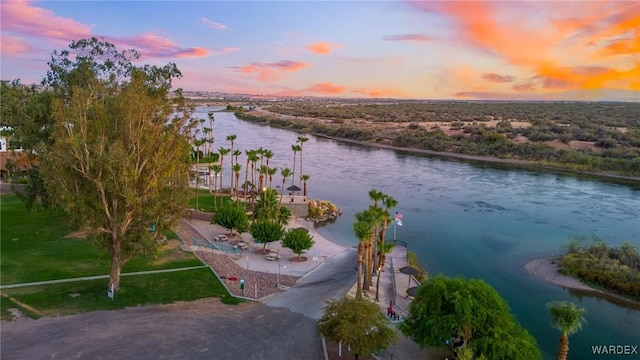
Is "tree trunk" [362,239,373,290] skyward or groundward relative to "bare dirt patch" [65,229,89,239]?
skyward

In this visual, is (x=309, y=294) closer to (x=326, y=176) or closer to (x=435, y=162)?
(x=326, y=176)

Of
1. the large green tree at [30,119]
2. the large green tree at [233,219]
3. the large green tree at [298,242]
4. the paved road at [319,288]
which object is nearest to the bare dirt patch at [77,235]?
the large green tree at [30,119]

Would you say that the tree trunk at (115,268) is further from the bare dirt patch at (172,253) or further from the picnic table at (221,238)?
the picnic table at (221,238)

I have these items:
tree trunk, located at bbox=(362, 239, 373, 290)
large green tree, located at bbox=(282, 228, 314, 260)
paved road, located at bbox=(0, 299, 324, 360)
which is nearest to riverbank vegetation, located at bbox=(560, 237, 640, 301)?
tree trunk, located at bbox=(362, 239, 373, 290)

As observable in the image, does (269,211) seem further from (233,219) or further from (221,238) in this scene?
(221,238)

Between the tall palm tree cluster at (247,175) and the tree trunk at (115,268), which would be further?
the tall palm tree cluster at (247,175)

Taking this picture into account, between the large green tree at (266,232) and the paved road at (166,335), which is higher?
the large green tree at (266,232)

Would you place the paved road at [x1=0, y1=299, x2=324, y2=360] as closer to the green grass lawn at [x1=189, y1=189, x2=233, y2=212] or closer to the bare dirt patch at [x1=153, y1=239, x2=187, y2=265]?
the bare dirt patch at [x1=153, y1=239, x2=187, y2=265]

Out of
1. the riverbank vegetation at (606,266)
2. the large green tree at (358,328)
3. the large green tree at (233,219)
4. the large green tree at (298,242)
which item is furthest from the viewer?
the large green tree at (233,219)
